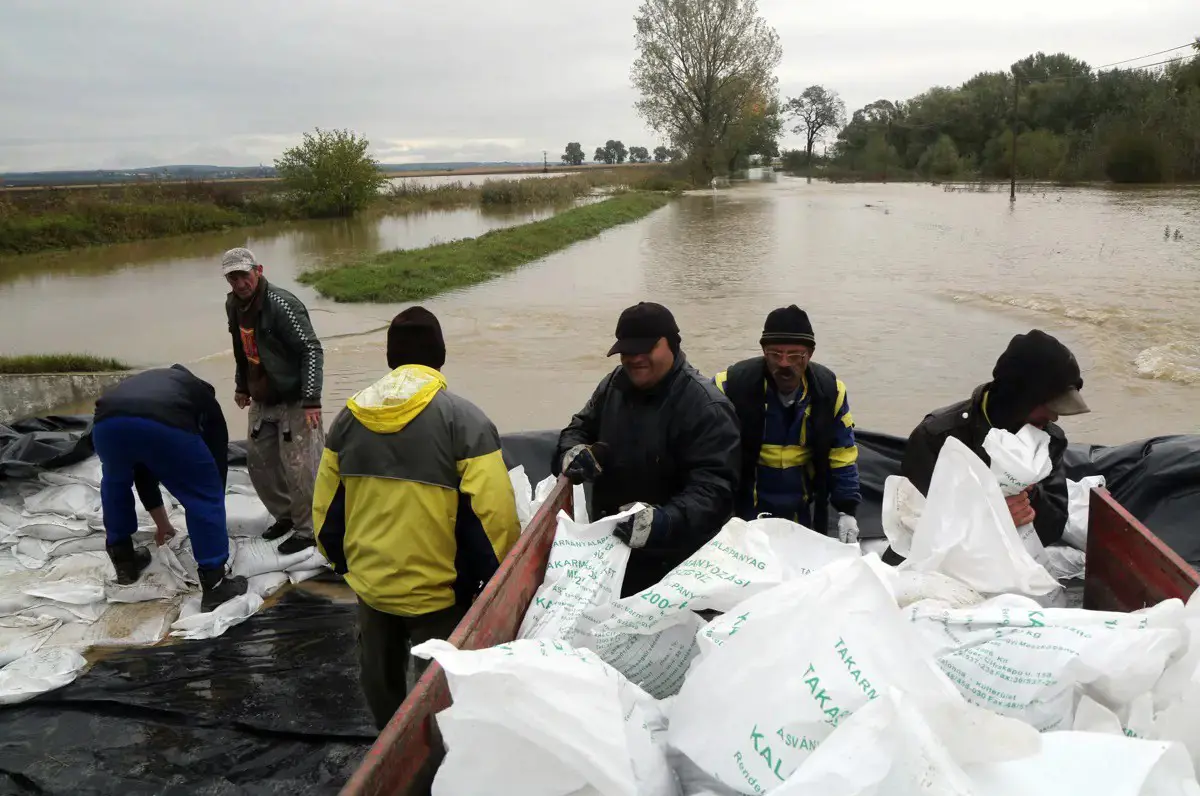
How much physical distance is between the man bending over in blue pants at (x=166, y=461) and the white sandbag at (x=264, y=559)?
0.22 metres

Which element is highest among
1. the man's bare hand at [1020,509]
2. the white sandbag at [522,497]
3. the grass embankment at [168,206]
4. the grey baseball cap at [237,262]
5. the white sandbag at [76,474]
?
the grass embankment at [168,206]

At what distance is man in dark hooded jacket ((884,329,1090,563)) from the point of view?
8.67 feet

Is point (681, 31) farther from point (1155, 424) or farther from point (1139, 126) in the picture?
point (1155, 424)

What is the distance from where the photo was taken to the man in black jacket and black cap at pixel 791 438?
119 inches

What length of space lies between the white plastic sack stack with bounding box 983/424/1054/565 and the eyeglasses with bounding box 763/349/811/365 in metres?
0.69

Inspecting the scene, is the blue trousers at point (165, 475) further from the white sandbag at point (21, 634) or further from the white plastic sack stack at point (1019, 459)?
the white plastic sack stack at point (1019, 459)

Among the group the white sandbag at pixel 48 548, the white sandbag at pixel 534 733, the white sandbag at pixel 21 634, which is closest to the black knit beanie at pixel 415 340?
the white sandbag at pixel 534 733

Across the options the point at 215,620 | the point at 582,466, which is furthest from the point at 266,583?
the point at 582,466

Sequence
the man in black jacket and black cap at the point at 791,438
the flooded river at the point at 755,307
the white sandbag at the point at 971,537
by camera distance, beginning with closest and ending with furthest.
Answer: the white sandbag at the point at 971,537, the man in black jacket and black cap at the point at 791,438, the flooded river at the point at 755,307

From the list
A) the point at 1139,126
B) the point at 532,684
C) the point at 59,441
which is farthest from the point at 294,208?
the point at 1139,126

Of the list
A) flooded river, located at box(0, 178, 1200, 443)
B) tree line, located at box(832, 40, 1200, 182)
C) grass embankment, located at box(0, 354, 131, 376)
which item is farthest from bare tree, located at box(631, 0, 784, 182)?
grass embankment, located at box(0, 354, 131, 376)

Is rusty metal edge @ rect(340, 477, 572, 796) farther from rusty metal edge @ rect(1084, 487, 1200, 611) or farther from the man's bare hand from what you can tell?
the man's bare hand

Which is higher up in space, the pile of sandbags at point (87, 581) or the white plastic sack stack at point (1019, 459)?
the white plastic sack stack at point (1019, 459)

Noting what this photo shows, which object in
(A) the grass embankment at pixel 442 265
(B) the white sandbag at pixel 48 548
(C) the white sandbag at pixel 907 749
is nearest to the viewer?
(C) the white sandbag at pixel 907 749
